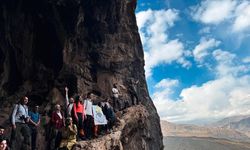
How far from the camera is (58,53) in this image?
25.9 meters

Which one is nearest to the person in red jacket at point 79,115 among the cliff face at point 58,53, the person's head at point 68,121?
the person's head at point 68,121

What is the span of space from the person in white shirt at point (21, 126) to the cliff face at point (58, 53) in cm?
769

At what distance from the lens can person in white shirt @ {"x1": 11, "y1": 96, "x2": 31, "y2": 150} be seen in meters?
15.7

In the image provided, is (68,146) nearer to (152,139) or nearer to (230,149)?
(152,139)

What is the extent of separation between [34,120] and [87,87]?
31.0 feet

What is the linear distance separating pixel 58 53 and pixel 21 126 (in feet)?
35.5

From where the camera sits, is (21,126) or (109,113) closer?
(21,126)

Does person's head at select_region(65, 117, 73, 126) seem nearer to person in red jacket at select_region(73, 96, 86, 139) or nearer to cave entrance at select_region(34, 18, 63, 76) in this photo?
person in red jacket at select_region(73, 96, 86, 139)

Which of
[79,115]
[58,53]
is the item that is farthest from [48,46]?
[79,115]

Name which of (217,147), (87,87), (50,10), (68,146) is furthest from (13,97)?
(217,147)

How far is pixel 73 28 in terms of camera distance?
25.9 metres

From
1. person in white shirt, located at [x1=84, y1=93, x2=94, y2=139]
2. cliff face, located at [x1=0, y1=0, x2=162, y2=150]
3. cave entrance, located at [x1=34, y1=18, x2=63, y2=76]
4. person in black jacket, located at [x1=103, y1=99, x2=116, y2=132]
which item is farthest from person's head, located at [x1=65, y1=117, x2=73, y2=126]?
cave entrance, located at [x1=34, y1=18, x2=63, y2=76]

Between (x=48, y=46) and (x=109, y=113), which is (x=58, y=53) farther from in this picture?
(x=109, y=113)

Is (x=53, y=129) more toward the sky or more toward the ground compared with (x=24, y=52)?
more toward the ground
